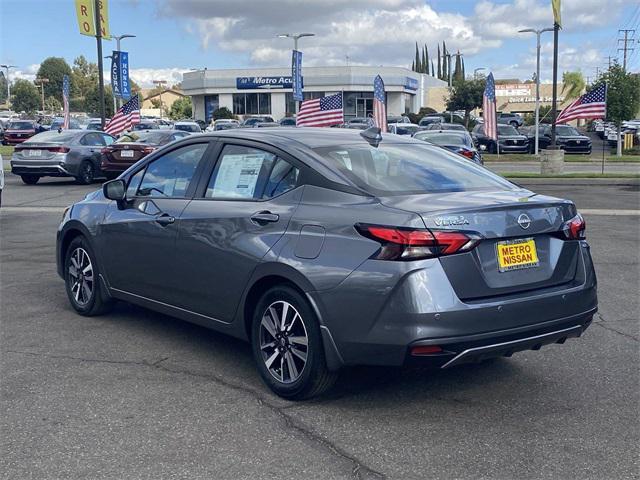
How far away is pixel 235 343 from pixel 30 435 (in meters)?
2.03

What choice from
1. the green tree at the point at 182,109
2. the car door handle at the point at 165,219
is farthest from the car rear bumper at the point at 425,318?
the green tree at the point at 182,109

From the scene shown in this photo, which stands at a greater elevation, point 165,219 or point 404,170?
point 404,170

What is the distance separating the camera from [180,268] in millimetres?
5535

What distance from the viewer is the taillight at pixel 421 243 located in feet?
13.6

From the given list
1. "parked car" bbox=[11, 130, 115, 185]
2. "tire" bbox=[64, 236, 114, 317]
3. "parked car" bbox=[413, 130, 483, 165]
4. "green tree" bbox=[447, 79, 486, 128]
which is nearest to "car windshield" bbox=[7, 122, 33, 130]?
"parked car" bbox=[11, 130, 115, 185]

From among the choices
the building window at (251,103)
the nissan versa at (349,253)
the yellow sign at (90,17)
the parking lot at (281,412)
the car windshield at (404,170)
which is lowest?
the parking lot at (281,412)

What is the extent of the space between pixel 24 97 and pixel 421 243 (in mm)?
122139

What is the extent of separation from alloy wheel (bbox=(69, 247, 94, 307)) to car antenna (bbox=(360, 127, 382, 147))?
A: 2.67 meters

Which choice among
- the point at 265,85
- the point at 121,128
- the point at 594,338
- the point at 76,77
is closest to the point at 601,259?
the point at 594,338

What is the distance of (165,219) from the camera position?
18.7 ft

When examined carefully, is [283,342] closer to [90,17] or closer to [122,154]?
[122,154]

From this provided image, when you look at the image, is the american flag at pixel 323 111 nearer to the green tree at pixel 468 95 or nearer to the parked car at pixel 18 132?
the parked car at pixel 18 132

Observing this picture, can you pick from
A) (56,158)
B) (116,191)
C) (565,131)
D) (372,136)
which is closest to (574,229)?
(372,136)

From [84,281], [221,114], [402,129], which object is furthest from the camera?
[221,114]
